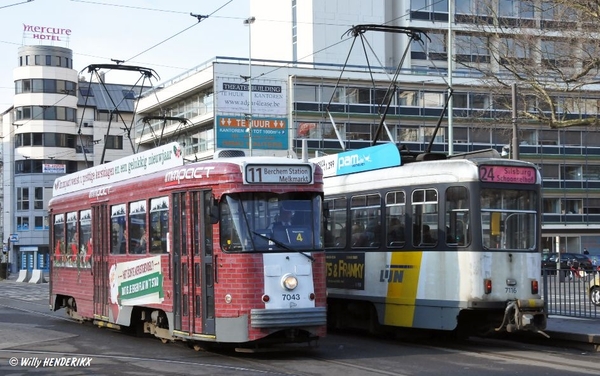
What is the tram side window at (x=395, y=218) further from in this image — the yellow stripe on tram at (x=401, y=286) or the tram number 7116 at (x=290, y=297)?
the tram number 7116 at (x=290, y=297)

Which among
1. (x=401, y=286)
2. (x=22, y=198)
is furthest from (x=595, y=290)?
(x=22, y=198)

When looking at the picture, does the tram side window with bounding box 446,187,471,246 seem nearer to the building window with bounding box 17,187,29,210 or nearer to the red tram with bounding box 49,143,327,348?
the red tram with bounding box 49,143,327,348

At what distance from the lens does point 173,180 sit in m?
14.8

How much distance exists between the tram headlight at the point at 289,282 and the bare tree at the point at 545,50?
10.7 meters

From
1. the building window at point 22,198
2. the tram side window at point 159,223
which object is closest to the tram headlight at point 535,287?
the tram side window at point 159,223

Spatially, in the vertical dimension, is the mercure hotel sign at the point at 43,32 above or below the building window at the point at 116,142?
above

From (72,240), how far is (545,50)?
1274cm

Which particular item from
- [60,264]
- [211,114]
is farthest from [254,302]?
[211,114]

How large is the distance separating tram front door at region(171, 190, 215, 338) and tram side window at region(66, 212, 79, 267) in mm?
5784

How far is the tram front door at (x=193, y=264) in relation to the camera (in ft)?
45.1

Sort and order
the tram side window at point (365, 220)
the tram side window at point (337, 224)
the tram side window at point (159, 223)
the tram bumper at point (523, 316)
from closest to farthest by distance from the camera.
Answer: the tram bumper at point (523, 316) → the tram side window at point (159, 223) → the tram side window at point (365, 220) → the tram side window at point (337, 224)

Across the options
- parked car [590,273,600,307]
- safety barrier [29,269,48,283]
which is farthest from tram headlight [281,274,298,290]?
safety barrier [29,269,48,283]

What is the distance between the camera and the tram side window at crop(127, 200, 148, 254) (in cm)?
1606

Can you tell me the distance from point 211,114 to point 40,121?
82.3 ft
